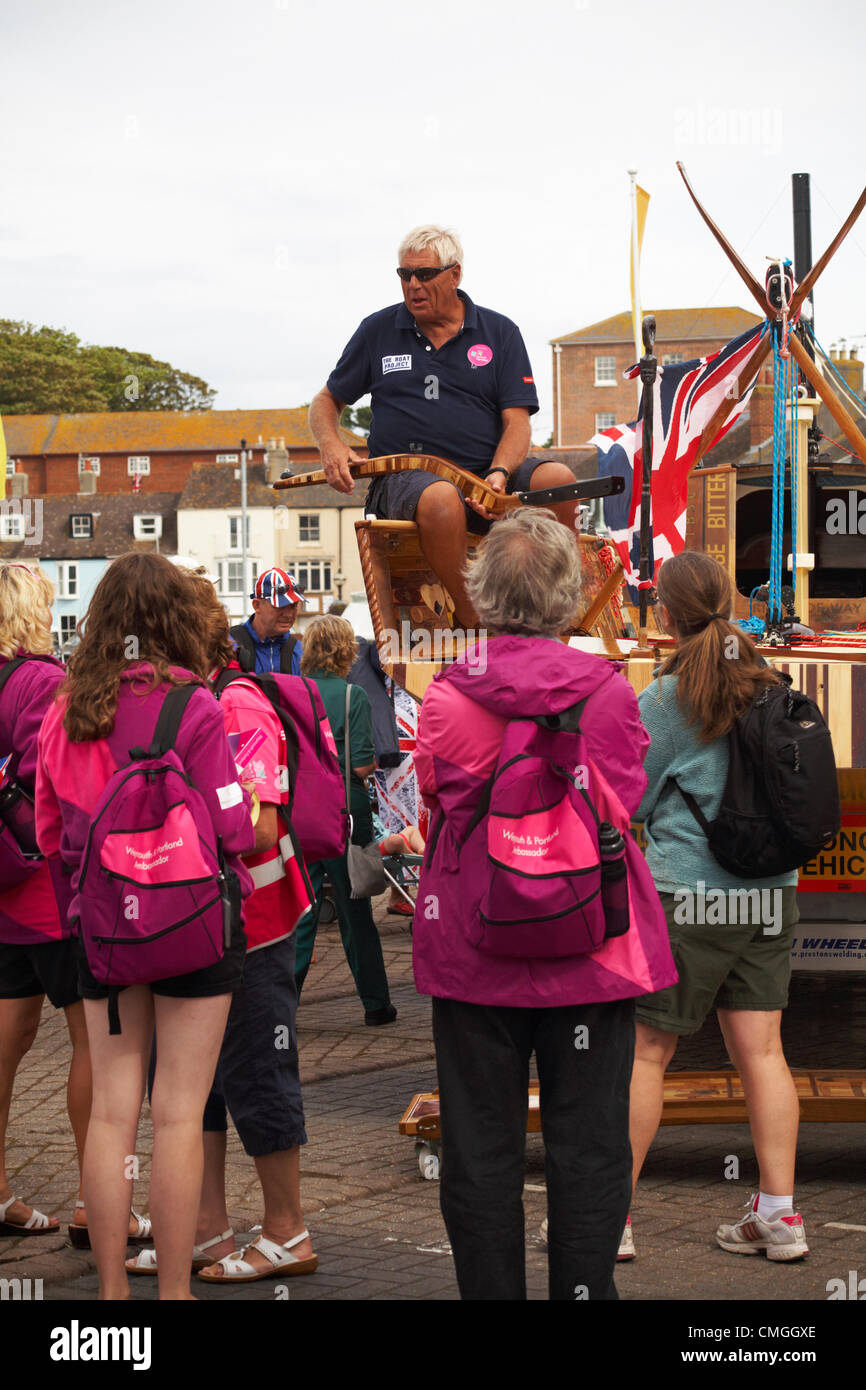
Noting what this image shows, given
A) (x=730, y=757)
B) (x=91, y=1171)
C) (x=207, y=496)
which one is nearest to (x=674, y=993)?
(x=730, y=757)

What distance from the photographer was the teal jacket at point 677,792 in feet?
16.3

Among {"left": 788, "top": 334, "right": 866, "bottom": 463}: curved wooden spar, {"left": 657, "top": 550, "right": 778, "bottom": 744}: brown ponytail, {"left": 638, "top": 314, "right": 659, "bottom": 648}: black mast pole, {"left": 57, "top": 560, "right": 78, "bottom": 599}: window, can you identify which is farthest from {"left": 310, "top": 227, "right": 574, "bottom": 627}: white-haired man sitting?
{"left": 57, "top": 560, "right": 78, "bottom": 599}: window

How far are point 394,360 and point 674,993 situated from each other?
249 cm

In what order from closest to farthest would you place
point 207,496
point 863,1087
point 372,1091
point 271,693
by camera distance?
point 271,693 < point 863,1087 < point 372,1091 < point 207,496

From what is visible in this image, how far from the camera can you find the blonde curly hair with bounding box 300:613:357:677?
8.99 m

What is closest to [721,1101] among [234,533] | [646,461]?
[646,461]

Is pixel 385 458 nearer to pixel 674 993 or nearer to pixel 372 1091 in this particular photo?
pixel 674 993

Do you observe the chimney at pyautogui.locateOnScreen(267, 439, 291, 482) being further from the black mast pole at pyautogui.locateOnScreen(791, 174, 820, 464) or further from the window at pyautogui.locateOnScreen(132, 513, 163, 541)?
the black mast pole at pyautogui.locateOnScreen(791, 174, 820, 464)

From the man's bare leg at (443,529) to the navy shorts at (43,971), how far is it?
177 centimetres

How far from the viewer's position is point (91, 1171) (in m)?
4.10

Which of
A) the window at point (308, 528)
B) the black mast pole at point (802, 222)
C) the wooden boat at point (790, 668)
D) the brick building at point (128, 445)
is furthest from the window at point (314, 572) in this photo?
the wooden boat at point (790, 668)

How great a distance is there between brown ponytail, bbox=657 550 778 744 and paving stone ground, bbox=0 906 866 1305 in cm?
157

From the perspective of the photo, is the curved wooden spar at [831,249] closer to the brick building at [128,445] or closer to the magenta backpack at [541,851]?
the magenta backpack at [541,851]
